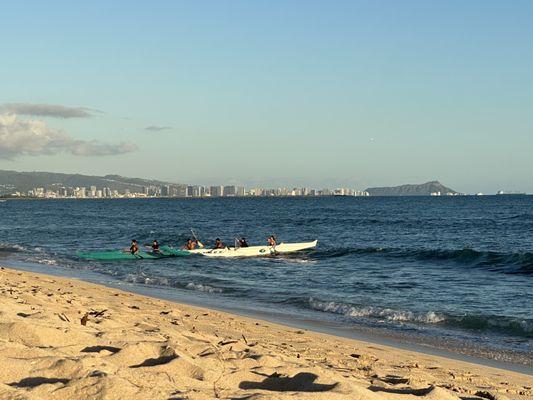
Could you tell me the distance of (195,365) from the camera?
18.7 feet

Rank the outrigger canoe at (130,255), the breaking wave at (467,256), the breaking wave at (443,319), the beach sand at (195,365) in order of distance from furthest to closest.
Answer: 1. the outrigger canoe at (130,255)
2. the breaking wave at (467,256)
3. the breaking wave at (443,319)
4. the beach sand at (195,365)

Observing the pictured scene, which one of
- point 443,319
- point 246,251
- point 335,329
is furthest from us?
point 246,251

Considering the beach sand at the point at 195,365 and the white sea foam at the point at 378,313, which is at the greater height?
the beach sand at the point at 195,365

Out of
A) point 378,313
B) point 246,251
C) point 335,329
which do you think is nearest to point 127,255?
point 246,251

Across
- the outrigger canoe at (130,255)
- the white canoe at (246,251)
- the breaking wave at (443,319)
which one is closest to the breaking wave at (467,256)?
the white canoe at (246,251)

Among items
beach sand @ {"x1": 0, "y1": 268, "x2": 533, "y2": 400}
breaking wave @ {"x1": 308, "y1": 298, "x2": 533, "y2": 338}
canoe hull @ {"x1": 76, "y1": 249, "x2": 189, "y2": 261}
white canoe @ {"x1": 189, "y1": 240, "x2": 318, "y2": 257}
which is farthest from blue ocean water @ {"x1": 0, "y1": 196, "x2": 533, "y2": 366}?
beach sand @ {"x1": 0, "y1": 268, "x2": 533, "y2": 400}

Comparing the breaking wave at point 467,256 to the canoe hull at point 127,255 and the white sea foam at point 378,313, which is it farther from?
the white sea foam at point 378,313

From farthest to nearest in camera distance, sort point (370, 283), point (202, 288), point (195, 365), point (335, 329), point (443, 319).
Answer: point (370, 283) → point (202, 288) → point (443, 319) → point (335, 329) → point (195, 365)

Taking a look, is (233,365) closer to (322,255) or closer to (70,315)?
(70,315)

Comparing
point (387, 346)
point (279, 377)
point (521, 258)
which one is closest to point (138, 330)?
point (279, 377)

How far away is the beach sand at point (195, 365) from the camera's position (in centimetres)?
477

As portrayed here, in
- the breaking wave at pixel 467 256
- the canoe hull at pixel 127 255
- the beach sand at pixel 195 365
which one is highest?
the beach sand at pixel 195 365

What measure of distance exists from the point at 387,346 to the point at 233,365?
5094 millimetres

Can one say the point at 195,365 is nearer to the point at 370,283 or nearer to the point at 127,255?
the point at 370,283
